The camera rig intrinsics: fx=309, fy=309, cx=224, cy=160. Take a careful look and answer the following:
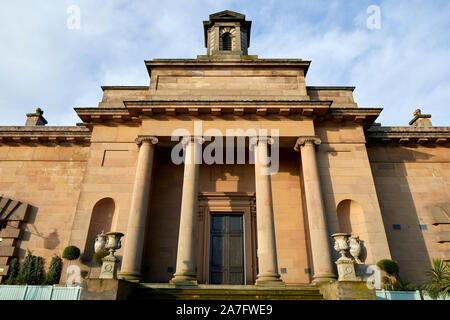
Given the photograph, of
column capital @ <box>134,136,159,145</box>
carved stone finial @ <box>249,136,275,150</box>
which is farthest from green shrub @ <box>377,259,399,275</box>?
column capital @ <box>134,136,159,145</box>

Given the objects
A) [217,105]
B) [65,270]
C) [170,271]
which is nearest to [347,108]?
[217,105]

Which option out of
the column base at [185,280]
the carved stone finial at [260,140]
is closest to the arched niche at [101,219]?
the column base at [185,280]

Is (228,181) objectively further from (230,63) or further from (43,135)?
(43,135)

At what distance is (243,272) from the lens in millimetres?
15133

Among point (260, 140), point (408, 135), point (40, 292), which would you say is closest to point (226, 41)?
point (260, 140)

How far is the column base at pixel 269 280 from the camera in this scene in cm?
1174

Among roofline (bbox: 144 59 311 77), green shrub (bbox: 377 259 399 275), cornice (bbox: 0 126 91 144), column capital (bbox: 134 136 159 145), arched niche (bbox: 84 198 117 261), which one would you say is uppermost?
roofline (bbox: 144 59 311 77)

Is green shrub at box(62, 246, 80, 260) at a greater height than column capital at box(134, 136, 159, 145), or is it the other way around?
column capital at box(134, 136, 159, 145)

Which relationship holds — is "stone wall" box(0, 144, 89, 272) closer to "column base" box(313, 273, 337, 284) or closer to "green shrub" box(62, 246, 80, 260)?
"green shrub" box(62, 246, 80, 260)

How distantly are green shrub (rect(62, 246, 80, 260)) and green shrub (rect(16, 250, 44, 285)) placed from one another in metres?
2.20

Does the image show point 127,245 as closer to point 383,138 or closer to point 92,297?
point 92,297

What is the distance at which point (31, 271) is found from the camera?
14.2m

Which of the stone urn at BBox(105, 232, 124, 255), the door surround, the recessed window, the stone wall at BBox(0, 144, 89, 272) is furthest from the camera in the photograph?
the recessed window

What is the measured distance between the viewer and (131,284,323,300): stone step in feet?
35.4
